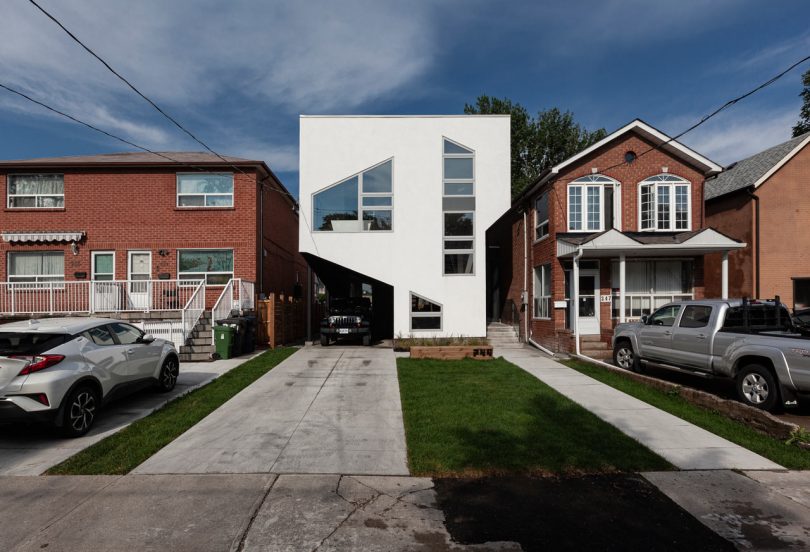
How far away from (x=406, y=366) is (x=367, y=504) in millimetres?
7371

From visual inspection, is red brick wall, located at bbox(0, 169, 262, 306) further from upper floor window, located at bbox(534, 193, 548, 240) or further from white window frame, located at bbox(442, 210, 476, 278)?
upper floor window, located at bbox(534, 193, 548, 240)

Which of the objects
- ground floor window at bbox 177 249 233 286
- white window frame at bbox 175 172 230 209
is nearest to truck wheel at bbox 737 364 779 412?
ground floor window at bbox 177 249 233 286

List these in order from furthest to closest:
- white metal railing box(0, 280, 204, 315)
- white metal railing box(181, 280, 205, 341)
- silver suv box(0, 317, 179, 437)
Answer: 1. white metal railing box(0, 280, 204, 315)
2. white metal railing box(181, 280, 205, 341)
3. silver suv box(0, 317, 179, 437)

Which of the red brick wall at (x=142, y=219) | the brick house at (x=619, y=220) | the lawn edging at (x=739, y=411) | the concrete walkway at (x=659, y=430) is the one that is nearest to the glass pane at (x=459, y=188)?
the brick house at (x=619, y=220)

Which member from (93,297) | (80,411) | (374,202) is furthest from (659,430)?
(93,297)

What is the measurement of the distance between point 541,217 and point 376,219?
5979 millimetres

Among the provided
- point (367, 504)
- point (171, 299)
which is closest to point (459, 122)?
point (171, 299)

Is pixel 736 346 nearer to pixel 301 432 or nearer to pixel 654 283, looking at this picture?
pixel 301 432

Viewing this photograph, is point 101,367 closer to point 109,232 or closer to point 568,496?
point 568,496

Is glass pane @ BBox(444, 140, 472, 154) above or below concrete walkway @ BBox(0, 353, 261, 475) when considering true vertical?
above

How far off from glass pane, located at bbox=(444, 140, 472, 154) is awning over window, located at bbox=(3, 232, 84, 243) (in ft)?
44.0

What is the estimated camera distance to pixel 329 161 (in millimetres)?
15930

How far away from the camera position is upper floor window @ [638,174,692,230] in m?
15.6

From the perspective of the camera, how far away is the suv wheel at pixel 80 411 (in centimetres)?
611
